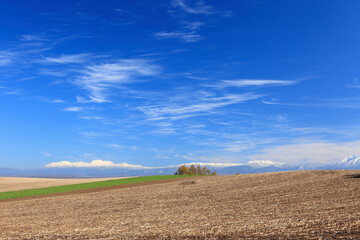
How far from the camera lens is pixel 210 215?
24.9m

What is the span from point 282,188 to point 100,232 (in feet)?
79.8

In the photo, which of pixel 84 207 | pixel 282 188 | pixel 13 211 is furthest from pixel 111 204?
pixel 282 188

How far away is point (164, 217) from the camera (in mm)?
25438

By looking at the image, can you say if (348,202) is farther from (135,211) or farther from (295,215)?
(135,211)

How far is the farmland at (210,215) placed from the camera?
17344 mm

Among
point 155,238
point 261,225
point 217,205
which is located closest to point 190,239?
point 155,238

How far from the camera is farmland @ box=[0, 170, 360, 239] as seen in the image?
17.3 metres

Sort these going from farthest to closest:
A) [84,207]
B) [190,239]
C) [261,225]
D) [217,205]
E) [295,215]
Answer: [84,207], [217,205], [295,215], [261,225], [190,239]

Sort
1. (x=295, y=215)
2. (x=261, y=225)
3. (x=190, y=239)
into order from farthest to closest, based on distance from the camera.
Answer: (x=295, y=215) < (x=261, y=225) < (x=190, y=239)

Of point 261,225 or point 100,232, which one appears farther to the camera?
point 100,232

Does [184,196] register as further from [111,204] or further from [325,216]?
[325,216]

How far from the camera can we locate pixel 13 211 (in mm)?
37438

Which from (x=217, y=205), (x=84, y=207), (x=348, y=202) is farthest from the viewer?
(x=84, y=207)

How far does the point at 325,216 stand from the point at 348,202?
6651 millimetres
